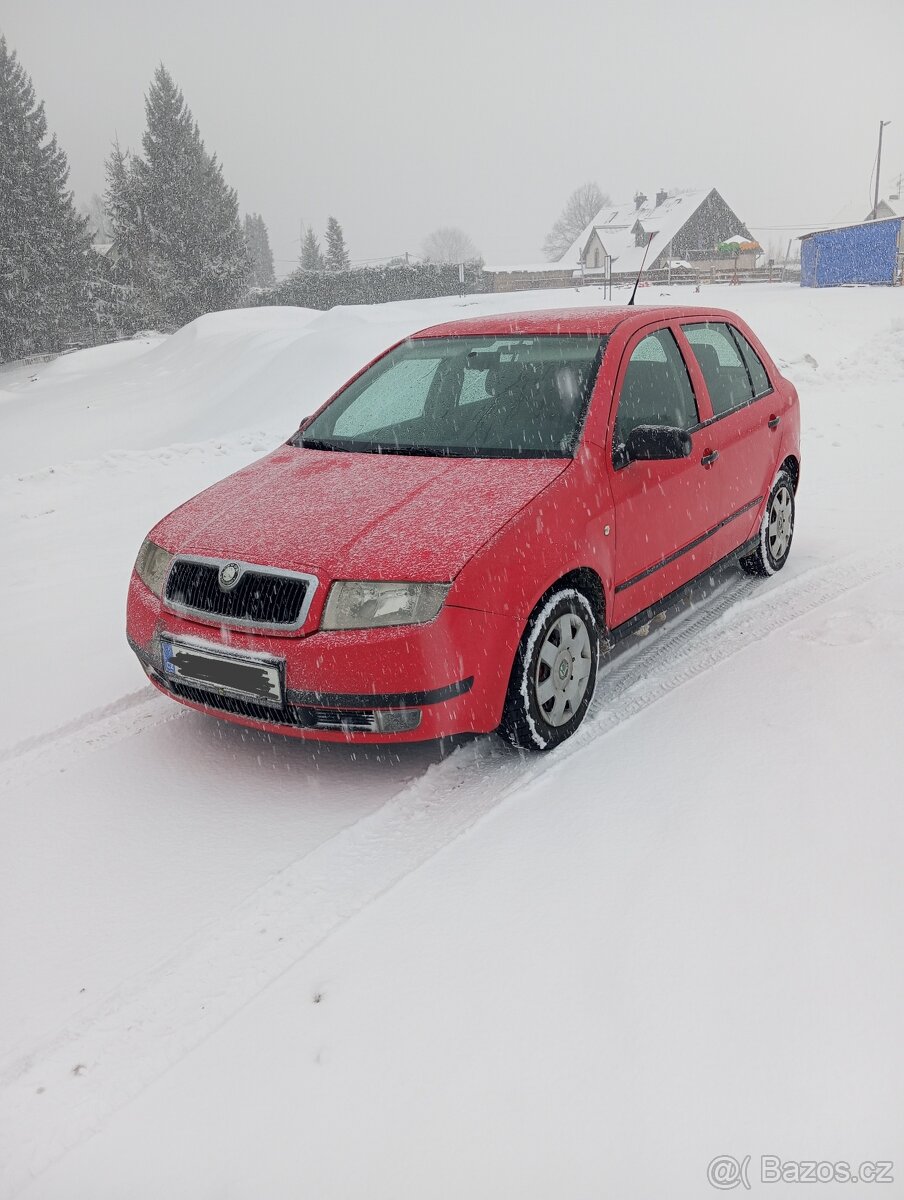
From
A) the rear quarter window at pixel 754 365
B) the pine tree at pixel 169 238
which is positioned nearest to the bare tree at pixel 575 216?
the pine tree at pixel 169 238

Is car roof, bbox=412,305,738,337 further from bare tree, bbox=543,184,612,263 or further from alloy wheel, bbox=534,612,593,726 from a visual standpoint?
bare tree, bbox=543,184,612,263

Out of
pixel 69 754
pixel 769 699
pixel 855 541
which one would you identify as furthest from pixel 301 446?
pixel 855 541

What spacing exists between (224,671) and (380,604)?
0.61m

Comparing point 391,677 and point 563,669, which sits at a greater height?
point 391,677

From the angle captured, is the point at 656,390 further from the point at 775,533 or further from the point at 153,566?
the point at 153,566

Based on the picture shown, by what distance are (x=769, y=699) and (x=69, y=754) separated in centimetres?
288

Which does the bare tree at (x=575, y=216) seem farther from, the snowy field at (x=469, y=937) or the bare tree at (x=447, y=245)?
the snowy field at (x=469, y=937)

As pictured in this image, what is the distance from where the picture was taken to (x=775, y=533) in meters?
5.40

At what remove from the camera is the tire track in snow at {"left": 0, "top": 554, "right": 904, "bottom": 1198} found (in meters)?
2.06

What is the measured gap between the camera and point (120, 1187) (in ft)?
6.21

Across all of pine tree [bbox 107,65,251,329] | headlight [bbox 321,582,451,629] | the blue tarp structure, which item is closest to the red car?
headlight [bbox 321,582,451,629]

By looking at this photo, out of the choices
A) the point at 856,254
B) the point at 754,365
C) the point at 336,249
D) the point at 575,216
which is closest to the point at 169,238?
the point at 336,249

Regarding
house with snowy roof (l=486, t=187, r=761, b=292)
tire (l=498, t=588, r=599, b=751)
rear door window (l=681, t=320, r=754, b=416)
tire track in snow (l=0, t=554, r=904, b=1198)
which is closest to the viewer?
tire track in snow (l=0, t=554, r=904, b=1198)

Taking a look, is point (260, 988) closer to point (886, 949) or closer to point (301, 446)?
point (886, 949)
